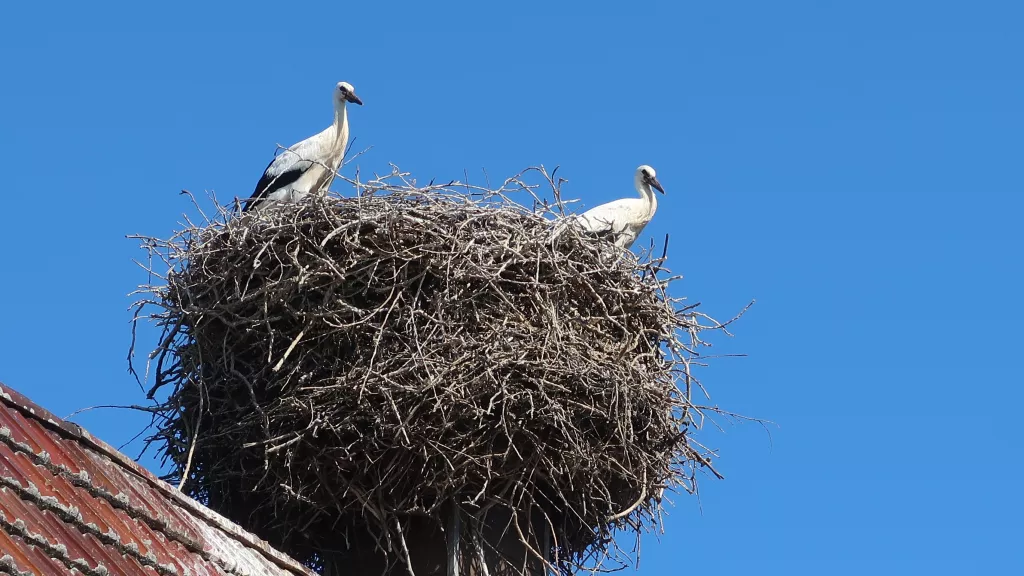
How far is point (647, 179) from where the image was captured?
13.5 metres

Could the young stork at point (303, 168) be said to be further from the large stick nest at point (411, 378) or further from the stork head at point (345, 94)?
the large stick nest at point (411, 378)

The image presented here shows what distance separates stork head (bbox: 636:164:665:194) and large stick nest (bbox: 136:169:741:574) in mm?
3973

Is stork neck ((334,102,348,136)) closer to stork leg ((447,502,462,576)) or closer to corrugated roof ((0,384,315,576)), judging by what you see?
stork leg ((447,502,462,576))

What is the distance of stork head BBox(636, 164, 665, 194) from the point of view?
1345 centimetres

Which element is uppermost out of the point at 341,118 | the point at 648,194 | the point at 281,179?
the point at 648,194

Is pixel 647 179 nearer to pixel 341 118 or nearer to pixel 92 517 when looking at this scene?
pixel 341 118

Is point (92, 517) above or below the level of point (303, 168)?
below

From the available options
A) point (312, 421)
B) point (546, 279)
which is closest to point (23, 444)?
point (312, 421)

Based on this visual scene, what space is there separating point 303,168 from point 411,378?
364 centimetres

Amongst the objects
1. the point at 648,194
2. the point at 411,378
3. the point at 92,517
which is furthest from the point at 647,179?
the point at 92,517

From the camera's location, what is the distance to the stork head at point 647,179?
13.4m

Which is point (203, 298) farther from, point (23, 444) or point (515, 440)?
point (23, 444)

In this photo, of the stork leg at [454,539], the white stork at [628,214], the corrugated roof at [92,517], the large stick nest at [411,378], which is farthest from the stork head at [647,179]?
the corrugated roof at [92,517]

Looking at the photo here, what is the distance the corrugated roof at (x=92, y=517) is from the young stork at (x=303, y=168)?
5.23 m
